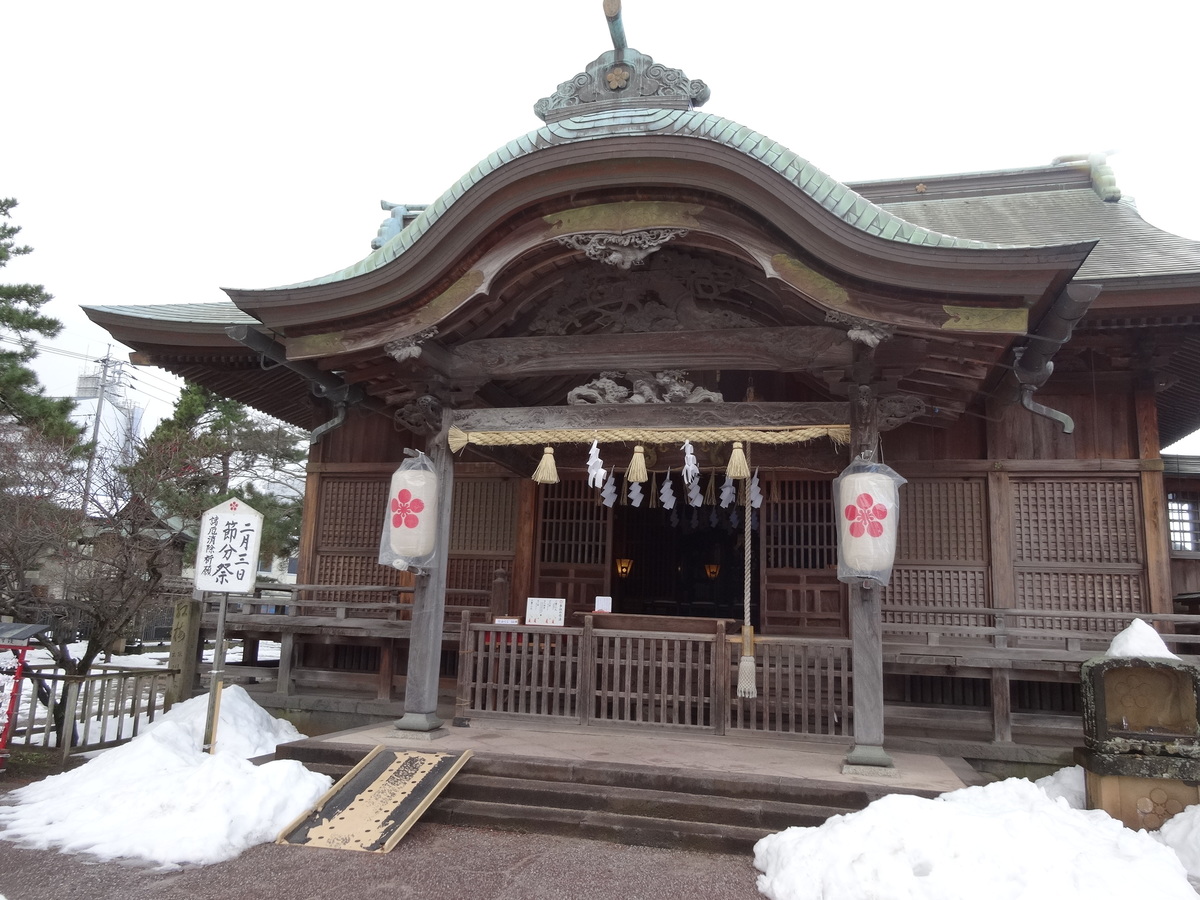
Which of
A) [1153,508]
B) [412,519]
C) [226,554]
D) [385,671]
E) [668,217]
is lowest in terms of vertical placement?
[385,671]

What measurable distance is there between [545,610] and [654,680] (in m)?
1.80

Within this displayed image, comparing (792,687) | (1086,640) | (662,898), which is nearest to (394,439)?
(792,687)

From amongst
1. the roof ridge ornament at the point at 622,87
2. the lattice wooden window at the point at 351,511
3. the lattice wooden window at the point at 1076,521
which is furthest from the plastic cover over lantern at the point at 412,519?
the lattice wooden window at the point at 1076,521

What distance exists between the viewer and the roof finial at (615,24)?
6613mm

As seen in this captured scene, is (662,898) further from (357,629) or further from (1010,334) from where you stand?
(357,629)

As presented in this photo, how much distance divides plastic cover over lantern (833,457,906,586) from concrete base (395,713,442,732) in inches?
155

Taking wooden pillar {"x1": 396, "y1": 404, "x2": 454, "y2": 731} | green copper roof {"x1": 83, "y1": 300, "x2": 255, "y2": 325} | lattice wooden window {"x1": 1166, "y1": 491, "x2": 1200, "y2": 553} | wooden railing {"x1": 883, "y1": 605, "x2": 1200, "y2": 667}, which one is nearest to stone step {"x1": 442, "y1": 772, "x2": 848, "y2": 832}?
wooden pillar {"x1": 396, "y1": 404, "x2": 454, "y2": 731}

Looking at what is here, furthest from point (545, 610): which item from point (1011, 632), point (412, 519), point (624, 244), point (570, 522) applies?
point (1011, 632)

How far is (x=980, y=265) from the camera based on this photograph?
18.7 feet

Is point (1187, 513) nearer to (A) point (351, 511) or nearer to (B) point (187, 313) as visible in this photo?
(A) point (351, 511)

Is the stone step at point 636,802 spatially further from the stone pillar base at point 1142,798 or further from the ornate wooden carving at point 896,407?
the ornate wooden carving at point 896,407

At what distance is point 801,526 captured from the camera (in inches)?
366

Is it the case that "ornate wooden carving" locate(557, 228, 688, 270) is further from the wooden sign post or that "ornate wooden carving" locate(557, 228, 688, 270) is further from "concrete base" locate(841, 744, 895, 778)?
"concrete base" locate(841, 744, 895, 778)

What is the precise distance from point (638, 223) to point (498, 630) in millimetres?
4274
